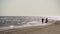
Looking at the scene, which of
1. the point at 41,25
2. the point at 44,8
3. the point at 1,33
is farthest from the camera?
the point at 44,8

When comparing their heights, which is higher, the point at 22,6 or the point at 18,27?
the point at 22,6

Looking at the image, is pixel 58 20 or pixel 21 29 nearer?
pixel 21 29

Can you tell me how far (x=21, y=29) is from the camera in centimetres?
82

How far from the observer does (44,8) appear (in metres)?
1.02

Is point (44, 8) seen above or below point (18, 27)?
above

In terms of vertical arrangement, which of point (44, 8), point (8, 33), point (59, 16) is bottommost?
point (8, 33)

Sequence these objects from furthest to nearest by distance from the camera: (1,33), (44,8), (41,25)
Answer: (44,8), (41,25), (1,33)

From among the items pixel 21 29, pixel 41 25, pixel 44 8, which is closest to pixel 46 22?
pixel 41 25

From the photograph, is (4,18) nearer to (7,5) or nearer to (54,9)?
(7,5)

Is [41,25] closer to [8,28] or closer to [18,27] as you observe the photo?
[18,27]

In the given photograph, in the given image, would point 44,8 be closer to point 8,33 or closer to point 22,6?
point 22,6

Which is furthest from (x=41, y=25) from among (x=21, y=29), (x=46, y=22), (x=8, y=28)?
(x=8, y=28)

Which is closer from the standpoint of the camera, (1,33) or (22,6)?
(1,33)

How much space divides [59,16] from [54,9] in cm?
12
